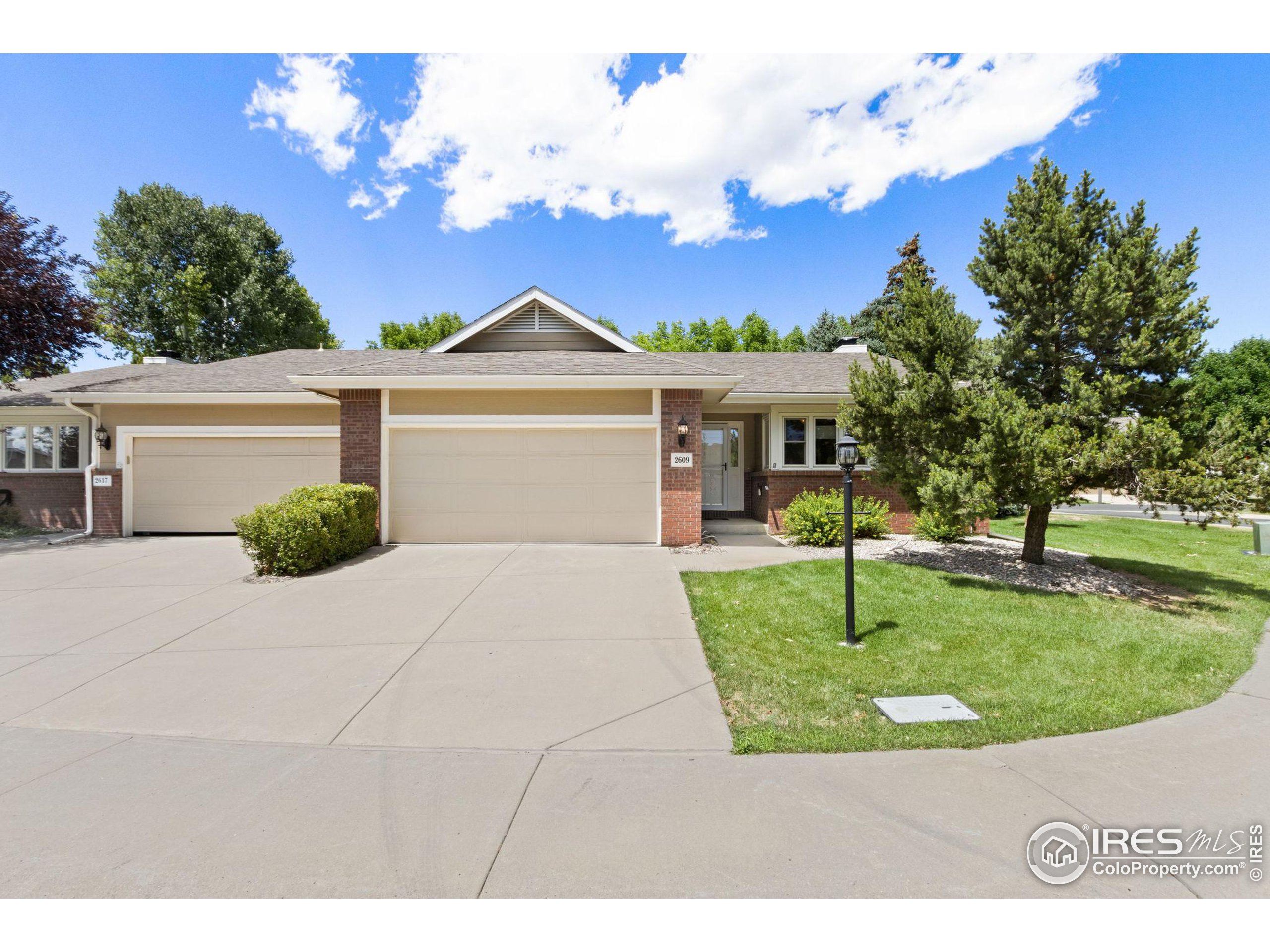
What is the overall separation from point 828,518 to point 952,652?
17.4 ft

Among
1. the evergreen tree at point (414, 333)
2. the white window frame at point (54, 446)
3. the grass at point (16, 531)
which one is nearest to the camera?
the grass at point (16, 531)

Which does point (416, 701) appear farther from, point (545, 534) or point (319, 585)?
point (545, 534)

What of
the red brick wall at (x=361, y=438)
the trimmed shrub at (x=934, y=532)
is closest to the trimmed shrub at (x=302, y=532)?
the red brick wall at (x=361, y=438)

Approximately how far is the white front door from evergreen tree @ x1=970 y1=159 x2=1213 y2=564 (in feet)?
21.7

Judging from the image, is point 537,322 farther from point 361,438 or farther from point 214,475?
point 214,475

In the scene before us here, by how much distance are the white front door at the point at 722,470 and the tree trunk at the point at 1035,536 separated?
6.29 meters

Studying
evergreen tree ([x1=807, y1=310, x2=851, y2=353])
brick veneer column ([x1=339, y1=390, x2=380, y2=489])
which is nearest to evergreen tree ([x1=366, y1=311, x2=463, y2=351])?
evergreen tree ([x1=807, y1=310, x2=851, y2=353])

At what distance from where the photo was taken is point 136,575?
7.95m

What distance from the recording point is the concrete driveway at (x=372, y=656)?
3.75 metres

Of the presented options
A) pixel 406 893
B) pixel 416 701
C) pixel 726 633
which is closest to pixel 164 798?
pixel 416 701

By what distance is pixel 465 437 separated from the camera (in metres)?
9.91

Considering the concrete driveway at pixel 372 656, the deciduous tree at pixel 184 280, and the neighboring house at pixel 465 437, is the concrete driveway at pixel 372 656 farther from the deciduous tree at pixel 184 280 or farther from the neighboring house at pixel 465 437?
the deciduous tree at pixel 184 280

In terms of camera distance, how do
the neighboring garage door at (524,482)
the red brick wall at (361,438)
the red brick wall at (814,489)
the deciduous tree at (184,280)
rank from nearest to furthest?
1. the red brick wall at (361,438)
2. the neighboring garage door at (524,482)
3. the red brick wall at (814,489)
4. the deciduous tree at (184,280)

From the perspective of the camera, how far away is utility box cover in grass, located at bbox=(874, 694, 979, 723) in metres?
3.68
